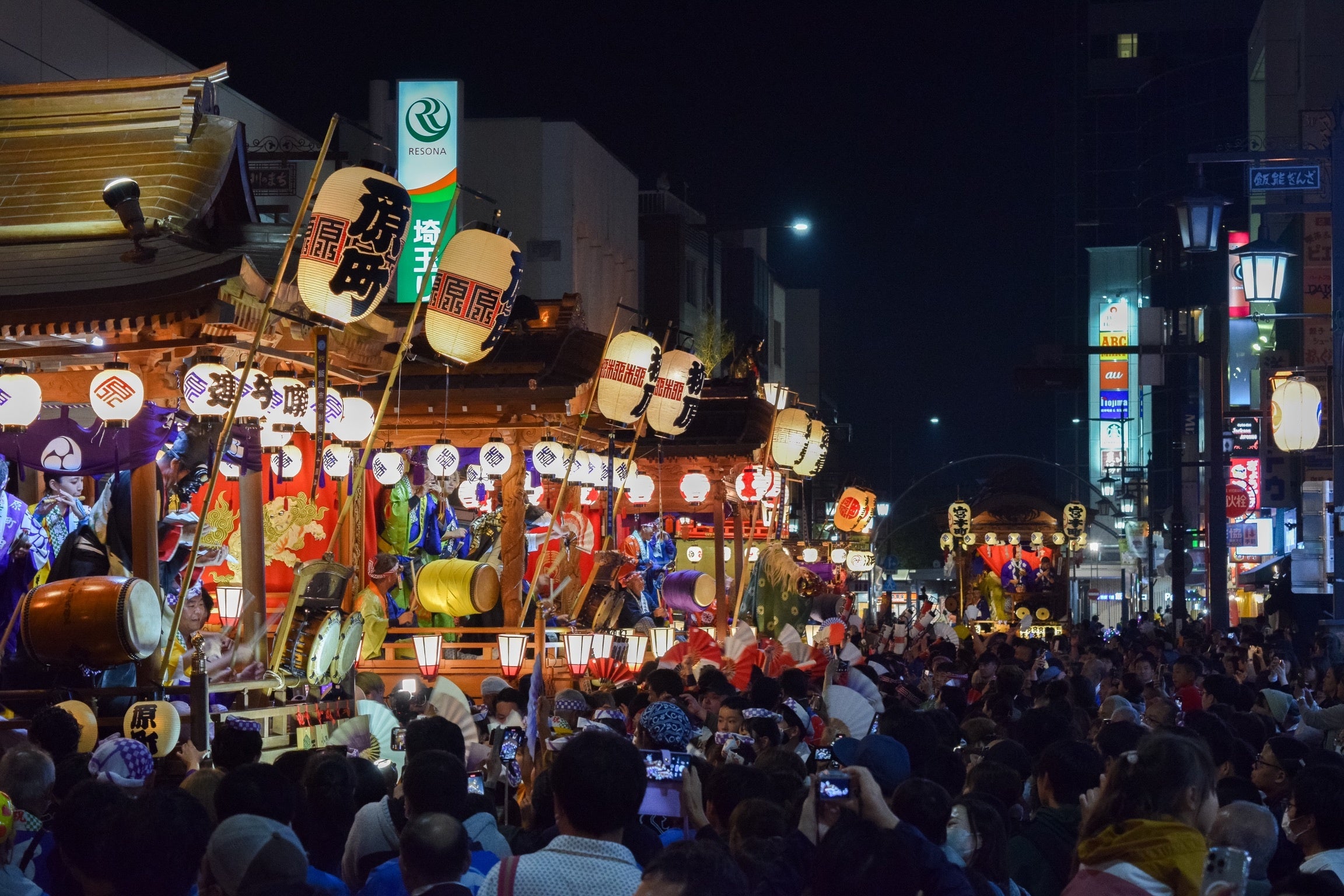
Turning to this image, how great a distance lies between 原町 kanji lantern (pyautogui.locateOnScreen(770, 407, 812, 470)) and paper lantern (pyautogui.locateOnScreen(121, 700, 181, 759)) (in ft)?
55.6

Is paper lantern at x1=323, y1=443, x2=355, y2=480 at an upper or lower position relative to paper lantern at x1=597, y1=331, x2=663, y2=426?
lower

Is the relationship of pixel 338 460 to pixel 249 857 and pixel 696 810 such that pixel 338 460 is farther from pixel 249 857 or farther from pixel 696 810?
pixel 249 857

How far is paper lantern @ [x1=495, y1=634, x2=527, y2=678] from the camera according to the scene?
1461 centimetres

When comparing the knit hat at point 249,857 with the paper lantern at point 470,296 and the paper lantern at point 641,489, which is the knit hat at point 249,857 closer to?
the paper lantern at point 470,296

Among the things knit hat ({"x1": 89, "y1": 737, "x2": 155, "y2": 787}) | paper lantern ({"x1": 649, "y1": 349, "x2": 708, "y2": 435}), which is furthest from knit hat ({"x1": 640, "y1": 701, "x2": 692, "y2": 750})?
paper lantern ({"x1": 649, "y1": 349, "x2": 708, "y2": 435})

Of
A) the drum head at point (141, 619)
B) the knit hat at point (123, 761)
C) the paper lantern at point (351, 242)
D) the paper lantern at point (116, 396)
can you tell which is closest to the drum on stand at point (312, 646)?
the drum head at point (141, 619)

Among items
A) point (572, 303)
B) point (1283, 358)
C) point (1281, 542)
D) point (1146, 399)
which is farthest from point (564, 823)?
point (1146, 399)

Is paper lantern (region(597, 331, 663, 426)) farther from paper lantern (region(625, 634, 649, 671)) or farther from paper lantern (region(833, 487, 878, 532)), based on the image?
paper lantern (region(833, 487, 878, 532))

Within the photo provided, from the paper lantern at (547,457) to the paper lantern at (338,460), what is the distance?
2.86 meters

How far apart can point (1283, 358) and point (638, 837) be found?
35.0m

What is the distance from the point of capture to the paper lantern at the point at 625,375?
1820 centimetres

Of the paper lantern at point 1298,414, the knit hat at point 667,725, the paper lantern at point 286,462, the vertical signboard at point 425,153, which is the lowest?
the knit hat at point 667,725

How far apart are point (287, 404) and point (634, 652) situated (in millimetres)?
5283

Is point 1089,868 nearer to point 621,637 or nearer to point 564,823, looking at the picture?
point 564,823
